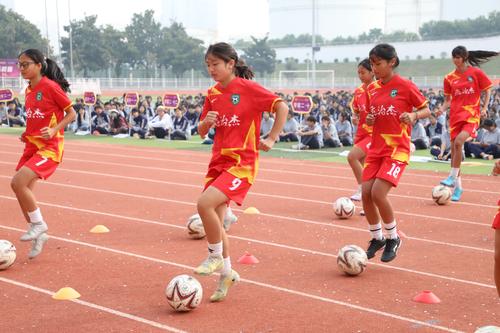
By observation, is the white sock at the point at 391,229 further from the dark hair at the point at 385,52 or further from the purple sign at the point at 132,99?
the purple sign at the point at 132,99

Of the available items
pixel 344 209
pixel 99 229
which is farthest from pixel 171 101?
pixel 99 229

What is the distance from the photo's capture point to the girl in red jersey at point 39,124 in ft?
22.9

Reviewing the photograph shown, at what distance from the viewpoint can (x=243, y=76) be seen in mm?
5770

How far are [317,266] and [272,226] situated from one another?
6.80ft

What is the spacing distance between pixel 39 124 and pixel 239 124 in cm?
249

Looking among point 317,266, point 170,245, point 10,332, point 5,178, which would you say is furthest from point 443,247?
point 5,178

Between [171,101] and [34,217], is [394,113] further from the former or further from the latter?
[171,101]

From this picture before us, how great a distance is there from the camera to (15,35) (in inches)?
2404

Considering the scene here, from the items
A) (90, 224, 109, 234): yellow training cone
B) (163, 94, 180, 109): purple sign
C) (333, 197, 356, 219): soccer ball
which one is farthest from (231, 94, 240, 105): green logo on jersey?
(163, 94, 180, 109): purple sign

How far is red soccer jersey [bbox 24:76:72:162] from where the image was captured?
7078 millimetres

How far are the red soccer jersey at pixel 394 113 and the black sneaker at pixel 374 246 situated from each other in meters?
0.79

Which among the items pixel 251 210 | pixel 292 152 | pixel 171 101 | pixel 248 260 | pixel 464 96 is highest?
pixel 464 96

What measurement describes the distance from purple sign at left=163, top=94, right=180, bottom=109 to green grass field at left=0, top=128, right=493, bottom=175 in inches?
46.6

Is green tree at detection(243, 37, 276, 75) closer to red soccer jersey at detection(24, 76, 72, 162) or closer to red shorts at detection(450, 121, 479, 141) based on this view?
red shorts at detection(450, 121, 479, 141)
